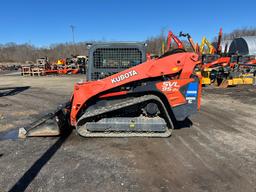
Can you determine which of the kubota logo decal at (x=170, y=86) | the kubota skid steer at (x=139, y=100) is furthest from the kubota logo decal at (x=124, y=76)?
the kubota logo decal at (x=170, y=86)

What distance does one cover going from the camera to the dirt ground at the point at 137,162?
3.36 meters

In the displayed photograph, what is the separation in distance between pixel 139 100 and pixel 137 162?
1399mm

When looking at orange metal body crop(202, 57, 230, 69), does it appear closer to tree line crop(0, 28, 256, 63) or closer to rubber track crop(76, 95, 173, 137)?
rubber track crop(76, 95, 173, 137)

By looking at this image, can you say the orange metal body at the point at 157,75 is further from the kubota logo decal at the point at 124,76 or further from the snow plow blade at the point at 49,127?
the snow plow blade at the point at 49,127

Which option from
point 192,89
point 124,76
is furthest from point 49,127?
point 192,89

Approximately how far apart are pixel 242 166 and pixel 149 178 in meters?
1.64

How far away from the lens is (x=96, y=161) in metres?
4.11

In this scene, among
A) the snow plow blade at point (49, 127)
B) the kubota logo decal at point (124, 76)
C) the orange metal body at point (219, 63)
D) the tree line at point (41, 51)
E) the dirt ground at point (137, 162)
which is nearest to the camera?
the dirt ground at point (137, 162)

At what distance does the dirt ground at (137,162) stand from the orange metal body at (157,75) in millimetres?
986

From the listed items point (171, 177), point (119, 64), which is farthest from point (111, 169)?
point (119, 64)

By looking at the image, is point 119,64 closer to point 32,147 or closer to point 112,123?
point 112,123

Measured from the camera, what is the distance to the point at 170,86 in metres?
4.89

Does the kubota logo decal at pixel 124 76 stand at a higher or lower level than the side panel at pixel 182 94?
higher

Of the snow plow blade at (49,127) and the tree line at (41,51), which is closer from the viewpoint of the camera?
the snow plow blade at (49,127)
